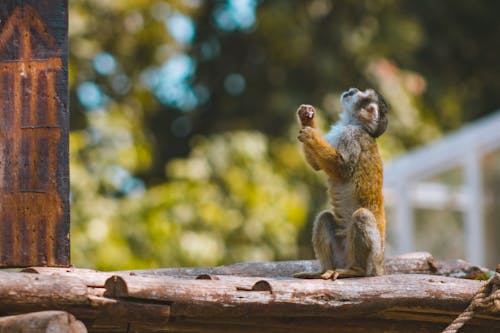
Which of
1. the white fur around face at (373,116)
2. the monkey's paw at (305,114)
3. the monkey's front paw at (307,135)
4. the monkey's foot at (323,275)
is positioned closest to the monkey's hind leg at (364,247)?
the monkey's foot at (323,275)

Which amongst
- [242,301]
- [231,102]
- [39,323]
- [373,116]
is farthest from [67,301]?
[231,102]

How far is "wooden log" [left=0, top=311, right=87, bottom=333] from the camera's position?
508cm

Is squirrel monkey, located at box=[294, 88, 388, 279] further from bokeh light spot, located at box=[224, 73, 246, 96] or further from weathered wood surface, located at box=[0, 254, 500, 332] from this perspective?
bokeh light spot, located at box=[224, 73, 246, 96]

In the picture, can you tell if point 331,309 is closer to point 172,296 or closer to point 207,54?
point 172,296

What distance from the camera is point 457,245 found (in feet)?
55.8

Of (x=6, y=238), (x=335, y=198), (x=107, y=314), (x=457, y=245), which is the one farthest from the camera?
(x=457, y=245)

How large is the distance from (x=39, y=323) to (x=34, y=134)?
4.58 feet

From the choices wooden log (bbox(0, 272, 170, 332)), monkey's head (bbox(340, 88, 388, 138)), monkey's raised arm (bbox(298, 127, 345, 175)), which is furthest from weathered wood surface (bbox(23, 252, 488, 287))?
wooden log (bbox(0, 272, 170, 332))

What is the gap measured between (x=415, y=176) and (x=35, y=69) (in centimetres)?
1204

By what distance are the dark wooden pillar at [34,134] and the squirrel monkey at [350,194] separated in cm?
182

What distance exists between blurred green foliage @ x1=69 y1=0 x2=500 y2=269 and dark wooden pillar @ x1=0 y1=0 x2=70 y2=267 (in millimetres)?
8840

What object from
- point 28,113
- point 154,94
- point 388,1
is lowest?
point 28,113

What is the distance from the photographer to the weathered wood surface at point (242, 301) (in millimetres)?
5371

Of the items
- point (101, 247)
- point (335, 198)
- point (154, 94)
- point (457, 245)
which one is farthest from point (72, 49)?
point (335, 198)
